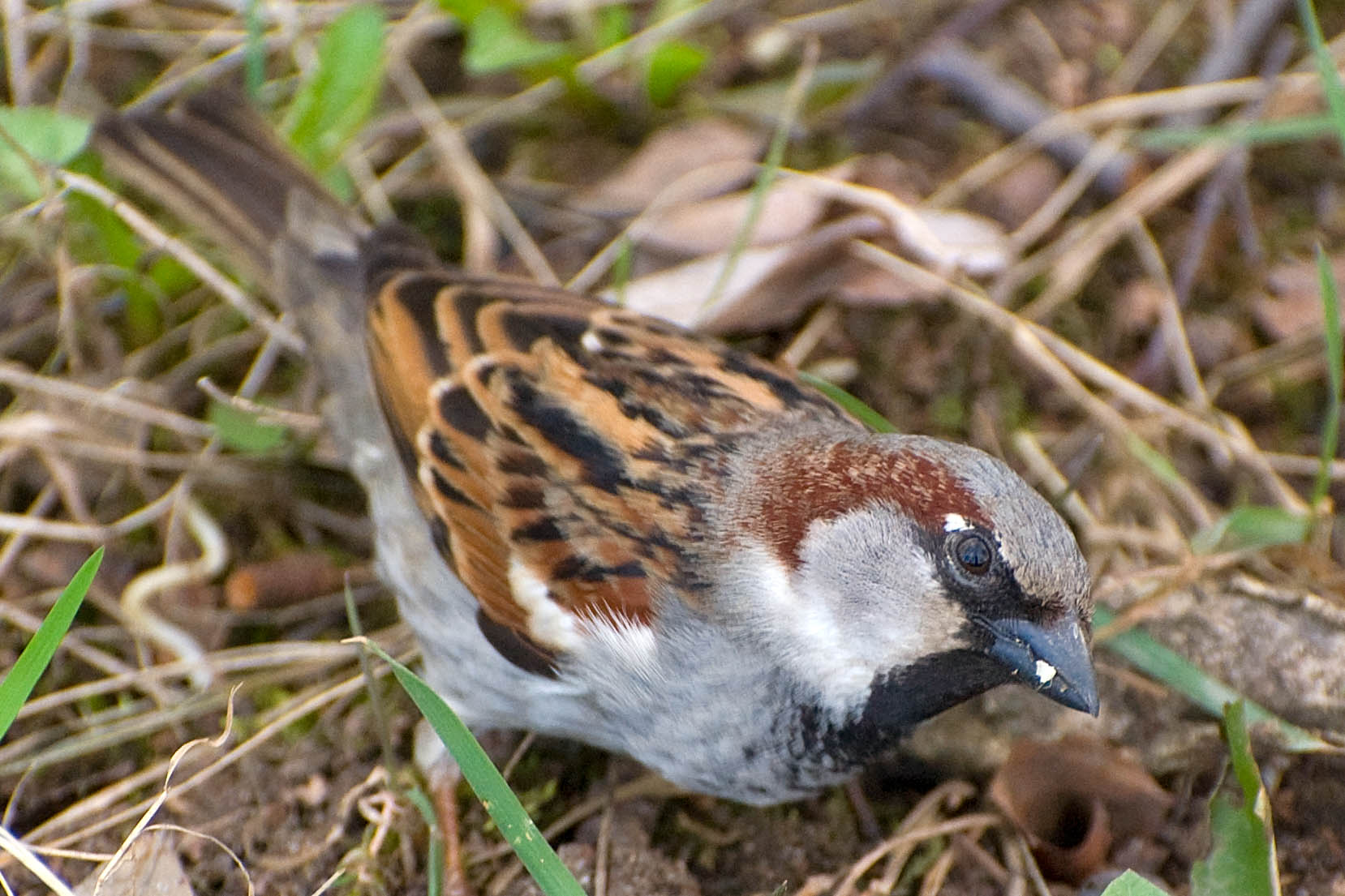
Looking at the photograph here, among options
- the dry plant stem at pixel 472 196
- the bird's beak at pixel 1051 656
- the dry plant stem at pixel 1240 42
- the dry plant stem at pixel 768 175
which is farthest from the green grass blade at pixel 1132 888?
the dry plant stem at pixel 1240 42

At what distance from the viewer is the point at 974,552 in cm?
229

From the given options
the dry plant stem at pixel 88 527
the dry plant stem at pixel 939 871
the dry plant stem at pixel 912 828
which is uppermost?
the dry plant stem at pixel 88 527

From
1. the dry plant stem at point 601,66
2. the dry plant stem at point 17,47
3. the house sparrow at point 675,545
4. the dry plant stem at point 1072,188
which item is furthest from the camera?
the dry plant stem at point 601,66

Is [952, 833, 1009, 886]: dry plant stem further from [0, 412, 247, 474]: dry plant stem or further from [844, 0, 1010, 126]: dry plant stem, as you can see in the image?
[844, 0, 1010, 126]: dry plant stem

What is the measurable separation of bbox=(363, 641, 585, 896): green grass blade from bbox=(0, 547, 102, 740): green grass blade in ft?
1.81

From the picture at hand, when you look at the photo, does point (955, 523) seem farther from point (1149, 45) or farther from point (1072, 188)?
point (1149, 45)

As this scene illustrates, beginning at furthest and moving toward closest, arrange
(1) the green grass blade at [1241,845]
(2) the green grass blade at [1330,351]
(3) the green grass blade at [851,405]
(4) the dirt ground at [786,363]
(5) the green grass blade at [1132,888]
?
(3) the green grass blade at [851,405]
(2) the green grass blade at [1330,351]
(4) the dirt ground at [786,363]
(1) the green grass blade at [1241,845]
(5) the green grass blade at [1132,888]

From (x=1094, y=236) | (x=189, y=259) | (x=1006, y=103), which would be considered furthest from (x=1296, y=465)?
(x=189, y=259)

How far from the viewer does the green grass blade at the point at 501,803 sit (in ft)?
7.48

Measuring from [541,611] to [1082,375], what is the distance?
1.70 meters

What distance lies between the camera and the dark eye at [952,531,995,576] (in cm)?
228

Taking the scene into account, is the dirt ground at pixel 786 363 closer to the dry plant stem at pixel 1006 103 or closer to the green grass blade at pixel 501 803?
the dry plant stem at pixel 1006 103

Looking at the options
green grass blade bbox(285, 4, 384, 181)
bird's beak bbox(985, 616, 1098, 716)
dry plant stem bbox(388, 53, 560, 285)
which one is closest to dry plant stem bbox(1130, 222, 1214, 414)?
bird's beak bbox(985, 616, 1098, 716)

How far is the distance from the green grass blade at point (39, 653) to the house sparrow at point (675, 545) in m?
0.75
